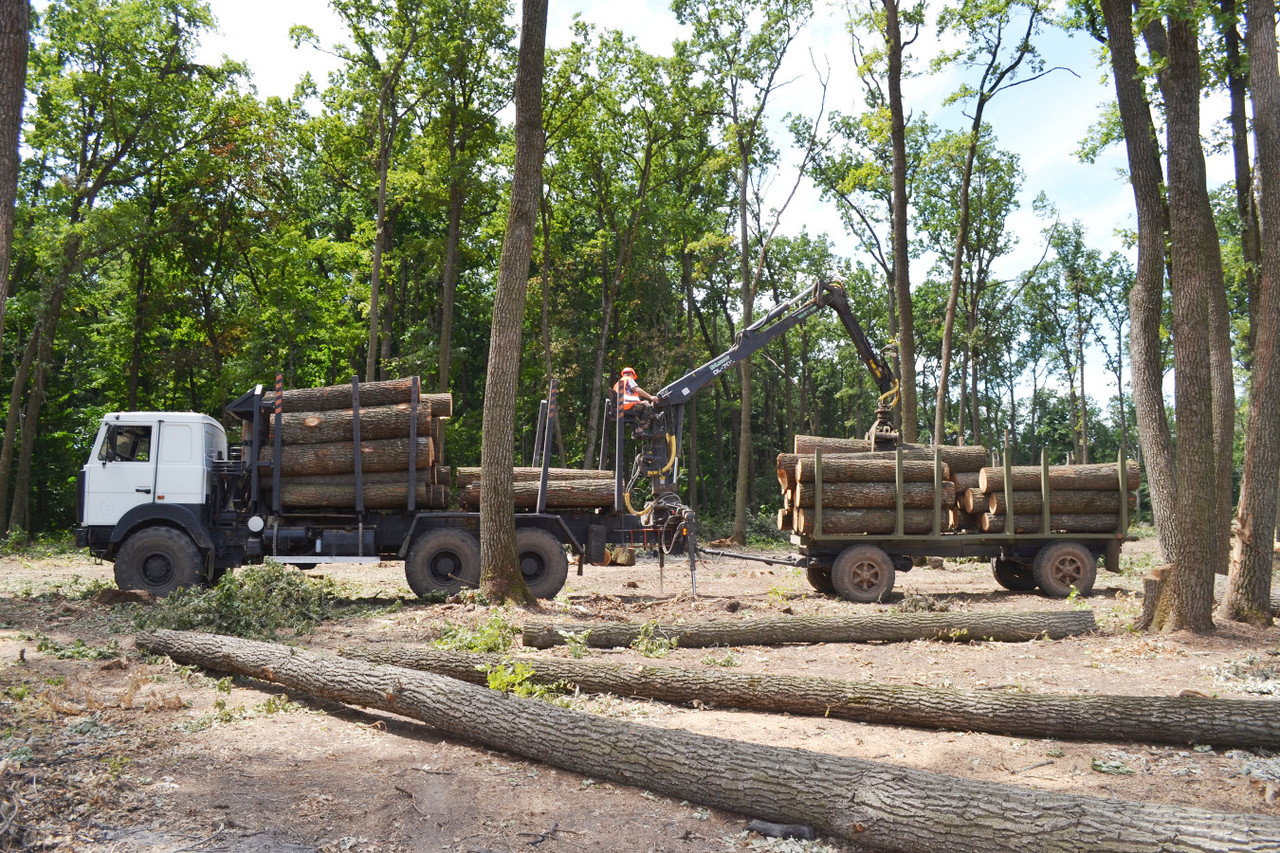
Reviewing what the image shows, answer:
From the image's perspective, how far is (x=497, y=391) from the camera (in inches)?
445

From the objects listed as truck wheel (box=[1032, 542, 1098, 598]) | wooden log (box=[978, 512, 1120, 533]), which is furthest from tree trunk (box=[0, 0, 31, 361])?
truck wheel (box=[1032, 542, 1098, 598])

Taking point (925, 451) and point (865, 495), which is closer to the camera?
point (865, 495)

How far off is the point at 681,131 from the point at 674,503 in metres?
20.3

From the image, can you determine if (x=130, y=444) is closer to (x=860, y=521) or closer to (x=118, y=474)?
(x=118, y=474)

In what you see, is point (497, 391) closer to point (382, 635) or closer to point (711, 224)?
point (382, 635)

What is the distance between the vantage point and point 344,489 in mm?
12586

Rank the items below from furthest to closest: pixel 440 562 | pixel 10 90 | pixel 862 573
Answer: pixel 862 573, pixel 440 562, pixel 10 90

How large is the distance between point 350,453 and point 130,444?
3045 mm

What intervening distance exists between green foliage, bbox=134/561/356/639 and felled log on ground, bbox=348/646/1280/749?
2.67m

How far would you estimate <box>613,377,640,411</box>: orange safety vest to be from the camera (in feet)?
44.9

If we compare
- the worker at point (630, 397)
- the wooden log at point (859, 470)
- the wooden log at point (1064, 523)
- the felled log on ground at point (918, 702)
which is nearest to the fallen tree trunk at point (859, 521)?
the wooden log at point (859, 470)

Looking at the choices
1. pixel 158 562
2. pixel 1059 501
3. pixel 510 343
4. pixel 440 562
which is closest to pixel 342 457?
pixel 440 562

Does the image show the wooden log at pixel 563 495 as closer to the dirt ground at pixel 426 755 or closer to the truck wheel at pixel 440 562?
the truck wheel at pixel 440 562

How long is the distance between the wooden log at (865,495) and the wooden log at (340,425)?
19.5ft
